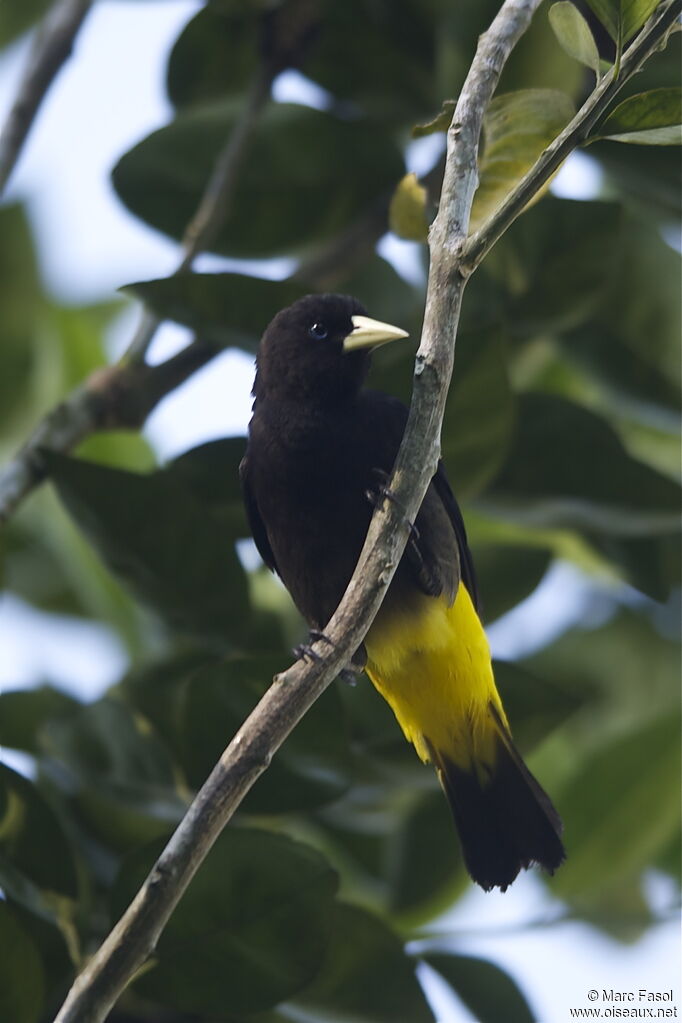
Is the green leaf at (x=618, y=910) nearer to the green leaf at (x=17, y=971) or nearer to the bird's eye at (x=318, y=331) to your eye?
the green leaf at (x=17, y=971)

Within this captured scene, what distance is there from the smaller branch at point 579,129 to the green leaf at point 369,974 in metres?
1.38

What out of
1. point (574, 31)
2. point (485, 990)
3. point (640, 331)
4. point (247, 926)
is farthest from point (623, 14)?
point (485, 990)

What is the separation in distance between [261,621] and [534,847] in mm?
842

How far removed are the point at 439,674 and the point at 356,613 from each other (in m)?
1.30

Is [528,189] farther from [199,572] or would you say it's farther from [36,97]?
[36,97]

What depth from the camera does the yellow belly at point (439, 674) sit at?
126 inches

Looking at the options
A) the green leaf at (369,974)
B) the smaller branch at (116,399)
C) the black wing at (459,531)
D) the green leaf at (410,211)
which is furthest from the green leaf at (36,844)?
the green leaf at (410,211)

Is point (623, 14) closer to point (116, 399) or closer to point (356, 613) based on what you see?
point (356, 613)

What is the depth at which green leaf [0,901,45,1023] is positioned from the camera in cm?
231

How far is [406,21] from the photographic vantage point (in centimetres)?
343

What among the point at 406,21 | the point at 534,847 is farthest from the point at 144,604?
the point at 406,21

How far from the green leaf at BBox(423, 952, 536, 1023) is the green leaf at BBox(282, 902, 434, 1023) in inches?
6.5

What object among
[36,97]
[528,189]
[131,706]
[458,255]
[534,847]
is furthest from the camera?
[36,97]

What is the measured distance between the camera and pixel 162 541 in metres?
2.85
